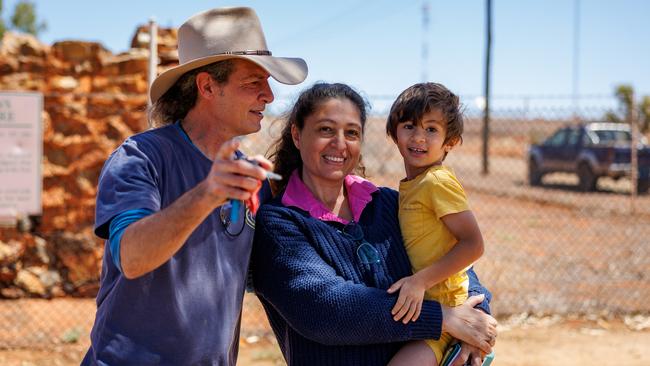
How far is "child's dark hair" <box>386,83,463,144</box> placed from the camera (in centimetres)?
261

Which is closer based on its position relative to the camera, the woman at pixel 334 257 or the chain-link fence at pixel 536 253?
the woman at pixel 334 257

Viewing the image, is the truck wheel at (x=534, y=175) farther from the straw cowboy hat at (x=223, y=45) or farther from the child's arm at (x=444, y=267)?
the straw cowboy hat at (x=223, y=45)

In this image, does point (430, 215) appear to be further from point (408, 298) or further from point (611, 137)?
point (611, 137)

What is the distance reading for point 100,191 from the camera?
6.66ft

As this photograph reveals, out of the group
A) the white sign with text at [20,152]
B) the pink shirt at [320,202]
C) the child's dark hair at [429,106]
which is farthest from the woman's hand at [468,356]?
the white sign with text at [20,152]

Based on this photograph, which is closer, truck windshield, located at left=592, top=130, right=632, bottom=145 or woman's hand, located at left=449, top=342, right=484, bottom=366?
woman's hand, located at left=449, top=342, right=484, bottom=366

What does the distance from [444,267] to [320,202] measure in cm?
48

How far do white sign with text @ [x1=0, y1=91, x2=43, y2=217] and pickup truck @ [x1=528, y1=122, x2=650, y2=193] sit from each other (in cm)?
1169

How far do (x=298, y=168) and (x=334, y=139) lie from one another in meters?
0.23

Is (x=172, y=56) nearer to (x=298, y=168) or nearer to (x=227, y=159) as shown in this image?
(x=298, y=168)

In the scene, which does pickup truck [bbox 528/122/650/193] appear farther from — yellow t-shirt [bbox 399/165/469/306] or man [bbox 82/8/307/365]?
man [bbox 82/8/307/365]

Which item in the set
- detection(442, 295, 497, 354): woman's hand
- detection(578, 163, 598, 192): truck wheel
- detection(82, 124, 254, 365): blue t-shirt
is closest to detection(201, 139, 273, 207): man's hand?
detection(82, 124, 254, 365): blue t-shirt

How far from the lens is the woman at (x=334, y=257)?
2311 mm

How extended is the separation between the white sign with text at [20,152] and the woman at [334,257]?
13.3 feet
